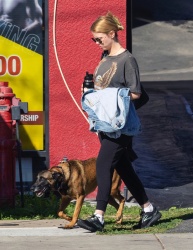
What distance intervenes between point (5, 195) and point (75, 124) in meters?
1.18

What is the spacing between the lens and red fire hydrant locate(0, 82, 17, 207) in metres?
8.86

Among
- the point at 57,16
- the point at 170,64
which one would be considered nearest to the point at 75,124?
the point at 57,16

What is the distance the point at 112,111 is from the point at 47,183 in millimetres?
920

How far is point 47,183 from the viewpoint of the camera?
7.93m

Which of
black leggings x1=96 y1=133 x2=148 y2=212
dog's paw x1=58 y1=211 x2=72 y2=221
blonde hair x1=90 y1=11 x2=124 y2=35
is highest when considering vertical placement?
blonde hair x1=90 y1=11 x2=124 y2=35

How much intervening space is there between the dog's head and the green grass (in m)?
0.59

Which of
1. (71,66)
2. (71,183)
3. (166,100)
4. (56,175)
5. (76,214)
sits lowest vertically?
(166,100)

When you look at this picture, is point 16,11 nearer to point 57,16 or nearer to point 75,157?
point 57,16

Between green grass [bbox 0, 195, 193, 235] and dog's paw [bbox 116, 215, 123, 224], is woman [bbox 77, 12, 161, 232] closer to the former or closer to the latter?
green grass [bbox 0, 195, 193, 235]

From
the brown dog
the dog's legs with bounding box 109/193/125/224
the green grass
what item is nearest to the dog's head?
the brown dog

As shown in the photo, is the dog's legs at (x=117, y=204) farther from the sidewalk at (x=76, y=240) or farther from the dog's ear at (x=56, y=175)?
the dog's ear at (x=56, y=175)

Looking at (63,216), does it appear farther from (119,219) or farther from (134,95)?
(134,95)

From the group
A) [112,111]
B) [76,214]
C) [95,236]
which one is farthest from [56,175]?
[112,111]

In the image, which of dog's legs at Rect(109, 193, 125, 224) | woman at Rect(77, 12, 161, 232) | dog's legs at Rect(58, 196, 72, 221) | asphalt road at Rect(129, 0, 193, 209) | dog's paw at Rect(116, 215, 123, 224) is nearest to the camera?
woman at Rect(77, 12, 161, 232)
